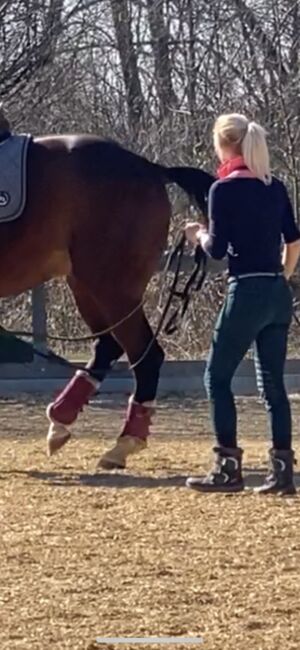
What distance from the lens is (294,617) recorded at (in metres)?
5.02

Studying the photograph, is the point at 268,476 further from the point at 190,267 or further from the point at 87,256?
the point at 190,267

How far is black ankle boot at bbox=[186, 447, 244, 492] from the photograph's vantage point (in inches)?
292

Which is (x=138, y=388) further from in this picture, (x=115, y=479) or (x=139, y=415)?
(x=115, y=479)

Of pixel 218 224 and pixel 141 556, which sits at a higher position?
pixel 218 224

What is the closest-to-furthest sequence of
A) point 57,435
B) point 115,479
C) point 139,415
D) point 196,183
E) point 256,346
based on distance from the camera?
point 256,346
point 115,479
point 139,415
point 57,435
point 196,183

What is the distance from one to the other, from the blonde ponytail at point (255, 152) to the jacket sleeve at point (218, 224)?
0.55ft

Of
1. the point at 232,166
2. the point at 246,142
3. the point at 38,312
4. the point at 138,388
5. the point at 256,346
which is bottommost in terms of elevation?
the point at 38,312

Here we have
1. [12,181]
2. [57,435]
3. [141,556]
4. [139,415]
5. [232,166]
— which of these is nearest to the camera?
[141,556]

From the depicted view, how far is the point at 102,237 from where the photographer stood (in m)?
8.37

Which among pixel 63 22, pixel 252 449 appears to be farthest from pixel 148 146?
pixel 252 449

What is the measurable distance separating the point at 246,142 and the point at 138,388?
1.82 m

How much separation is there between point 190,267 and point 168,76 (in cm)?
915

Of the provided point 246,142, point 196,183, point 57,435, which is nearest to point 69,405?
point 57,435

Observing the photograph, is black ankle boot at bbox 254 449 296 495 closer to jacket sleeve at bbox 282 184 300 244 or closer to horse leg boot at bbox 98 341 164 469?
jacket sleeve at bbox 282 184 300 244
